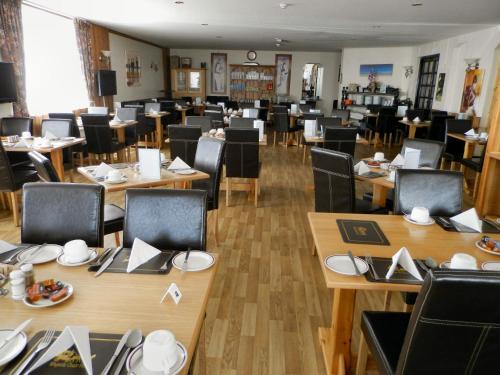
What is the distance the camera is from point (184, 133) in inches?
161

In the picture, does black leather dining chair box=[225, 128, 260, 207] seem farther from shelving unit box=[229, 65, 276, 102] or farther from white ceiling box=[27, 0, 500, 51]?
shelving unit box=[229, 65, 276, 102]

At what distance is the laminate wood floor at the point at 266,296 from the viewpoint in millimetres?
2061

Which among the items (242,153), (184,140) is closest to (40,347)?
(184,140)

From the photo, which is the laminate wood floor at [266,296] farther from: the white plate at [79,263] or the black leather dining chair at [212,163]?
the white plate at [79,263]

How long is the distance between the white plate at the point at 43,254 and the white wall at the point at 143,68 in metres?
7.91

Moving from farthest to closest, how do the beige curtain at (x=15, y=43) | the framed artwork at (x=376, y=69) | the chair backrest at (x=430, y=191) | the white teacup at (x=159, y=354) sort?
1. the framed artwork at (x=376, y=69)
2. the beige curtain at (x=15, y=43)
3. the chair backrest at (x=430, y=191)
4. the white teacup at (x=159, y=354)

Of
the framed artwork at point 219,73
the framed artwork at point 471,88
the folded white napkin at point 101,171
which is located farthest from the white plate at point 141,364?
the framed artwork at point 219,73

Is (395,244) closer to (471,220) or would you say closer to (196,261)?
(471,220)

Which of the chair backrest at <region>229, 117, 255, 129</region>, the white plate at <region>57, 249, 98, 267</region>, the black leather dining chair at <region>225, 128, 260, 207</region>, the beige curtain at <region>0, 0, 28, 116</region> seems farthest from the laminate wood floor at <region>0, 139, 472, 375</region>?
the beige curtain at <region>0, 0, 28, 116</region>

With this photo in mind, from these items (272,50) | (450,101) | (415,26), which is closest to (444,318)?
(415,26)

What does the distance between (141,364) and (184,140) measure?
334 centimetres

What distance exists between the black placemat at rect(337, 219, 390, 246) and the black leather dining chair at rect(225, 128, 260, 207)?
7.70 feet

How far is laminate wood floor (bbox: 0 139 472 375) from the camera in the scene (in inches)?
81.1

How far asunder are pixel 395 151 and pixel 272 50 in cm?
664
